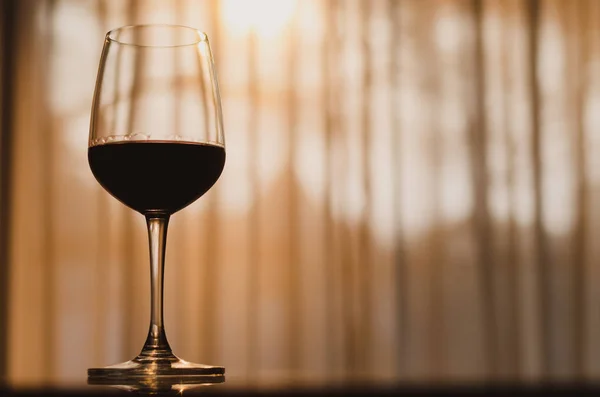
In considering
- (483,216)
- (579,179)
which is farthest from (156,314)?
(579,179)

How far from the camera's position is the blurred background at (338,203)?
314 centimetres

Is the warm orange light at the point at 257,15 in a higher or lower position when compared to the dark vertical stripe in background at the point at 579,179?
higher

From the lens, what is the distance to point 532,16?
132 inches

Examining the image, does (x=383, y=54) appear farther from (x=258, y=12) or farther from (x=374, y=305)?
(x=374, y=305)

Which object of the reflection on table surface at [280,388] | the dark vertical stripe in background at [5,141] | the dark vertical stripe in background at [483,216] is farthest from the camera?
the dark vertical stripe in background at [483,216]

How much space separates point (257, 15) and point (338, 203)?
2.23ft

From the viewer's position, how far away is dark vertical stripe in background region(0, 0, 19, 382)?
3131 millimetres

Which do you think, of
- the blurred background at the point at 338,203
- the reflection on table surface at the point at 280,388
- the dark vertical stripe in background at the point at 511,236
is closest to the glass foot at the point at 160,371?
the reflection on table surface at the point at 280,388

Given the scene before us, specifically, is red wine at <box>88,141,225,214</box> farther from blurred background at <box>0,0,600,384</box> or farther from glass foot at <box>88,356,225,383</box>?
blurred background at <box>0,0,600,384</box>

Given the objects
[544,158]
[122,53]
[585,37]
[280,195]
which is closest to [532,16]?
[585,37]

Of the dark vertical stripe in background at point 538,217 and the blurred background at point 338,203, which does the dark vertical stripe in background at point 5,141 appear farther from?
the dark vertical stripe in background at point 538,217

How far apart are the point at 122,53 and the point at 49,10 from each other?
289cm

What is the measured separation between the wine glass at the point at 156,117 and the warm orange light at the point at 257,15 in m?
2.78

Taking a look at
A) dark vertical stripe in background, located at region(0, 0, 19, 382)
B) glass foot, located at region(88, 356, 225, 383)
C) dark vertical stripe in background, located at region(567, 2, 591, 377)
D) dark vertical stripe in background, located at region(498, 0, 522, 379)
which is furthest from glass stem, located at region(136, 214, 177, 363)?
dark vertical stripe in background, located at region(567, 2, 591, 377)
